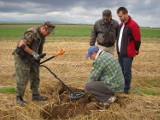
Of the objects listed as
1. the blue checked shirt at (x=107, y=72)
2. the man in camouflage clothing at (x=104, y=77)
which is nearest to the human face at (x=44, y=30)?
the man in camouflage clothing at (x=104, y=77)

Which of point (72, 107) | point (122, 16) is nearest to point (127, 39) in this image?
point (122, 16)

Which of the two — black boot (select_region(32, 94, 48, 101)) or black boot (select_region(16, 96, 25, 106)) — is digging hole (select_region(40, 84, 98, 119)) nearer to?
black boot (select_region(32, 94, 48, 101))

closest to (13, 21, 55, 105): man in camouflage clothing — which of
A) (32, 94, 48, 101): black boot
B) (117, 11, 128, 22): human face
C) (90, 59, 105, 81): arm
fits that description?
(32, 94, 48, 101): black boot

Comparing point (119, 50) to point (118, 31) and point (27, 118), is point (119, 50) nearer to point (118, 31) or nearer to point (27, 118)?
point (118, 31)

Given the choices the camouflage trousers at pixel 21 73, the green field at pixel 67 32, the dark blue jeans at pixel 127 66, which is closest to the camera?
the camouflage trousers at pixel 21 73

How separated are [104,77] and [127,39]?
59.6 inches

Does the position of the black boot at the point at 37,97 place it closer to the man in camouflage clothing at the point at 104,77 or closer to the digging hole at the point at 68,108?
the digging hole at the point at 68,108

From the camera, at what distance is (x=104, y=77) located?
21.6 ft

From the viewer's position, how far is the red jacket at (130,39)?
7.53 m

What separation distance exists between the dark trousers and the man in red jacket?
4.21 feet

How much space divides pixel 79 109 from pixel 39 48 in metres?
1.61

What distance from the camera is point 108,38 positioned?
26.6 ft

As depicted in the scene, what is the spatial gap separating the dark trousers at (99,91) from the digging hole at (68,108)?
0.64 ft

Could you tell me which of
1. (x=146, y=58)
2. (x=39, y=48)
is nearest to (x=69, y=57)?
(x=146, y=58)
